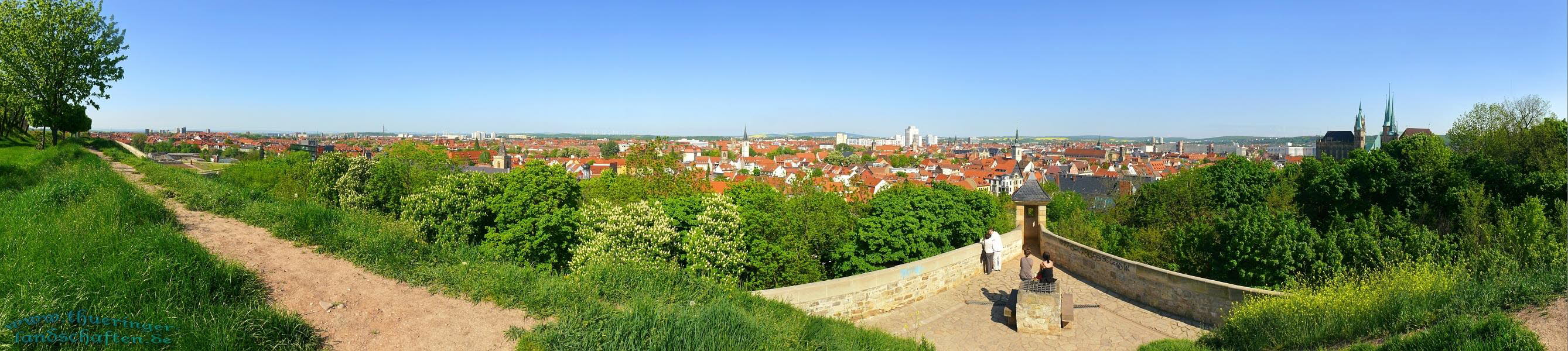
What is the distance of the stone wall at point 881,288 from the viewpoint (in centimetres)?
1086

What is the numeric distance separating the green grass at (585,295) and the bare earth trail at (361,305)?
210 mm

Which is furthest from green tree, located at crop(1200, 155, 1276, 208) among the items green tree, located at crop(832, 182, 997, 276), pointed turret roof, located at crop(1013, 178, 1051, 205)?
green tree, located at crop(832, 182, 997, 276)

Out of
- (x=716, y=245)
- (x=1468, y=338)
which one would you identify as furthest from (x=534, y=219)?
(x=1468, y=338)

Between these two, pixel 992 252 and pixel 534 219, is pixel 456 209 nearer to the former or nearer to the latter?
pixel 534 219

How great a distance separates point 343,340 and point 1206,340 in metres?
11.2

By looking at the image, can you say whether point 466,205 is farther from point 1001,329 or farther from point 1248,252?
point 1248,252

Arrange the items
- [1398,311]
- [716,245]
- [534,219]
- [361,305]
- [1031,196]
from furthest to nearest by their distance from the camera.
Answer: [1031,196], [534,219], [716,245], [1398,311], [361,305]

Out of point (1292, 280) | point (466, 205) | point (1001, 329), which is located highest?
point (466, 205)

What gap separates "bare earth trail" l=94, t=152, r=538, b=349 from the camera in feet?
19.1

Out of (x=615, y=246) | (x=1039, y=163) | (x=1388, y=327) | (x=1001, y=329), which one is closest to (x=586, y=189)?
(x=615, y=246)

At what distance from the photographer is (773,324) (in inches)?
280

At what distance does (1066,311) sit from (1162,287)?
2.20 meters

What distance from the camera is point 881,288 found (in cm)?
1191

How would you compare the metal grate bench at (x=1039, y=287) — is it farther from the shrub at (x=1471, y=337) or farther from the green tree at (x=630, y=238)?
the green tree at (x=630, y=238)
